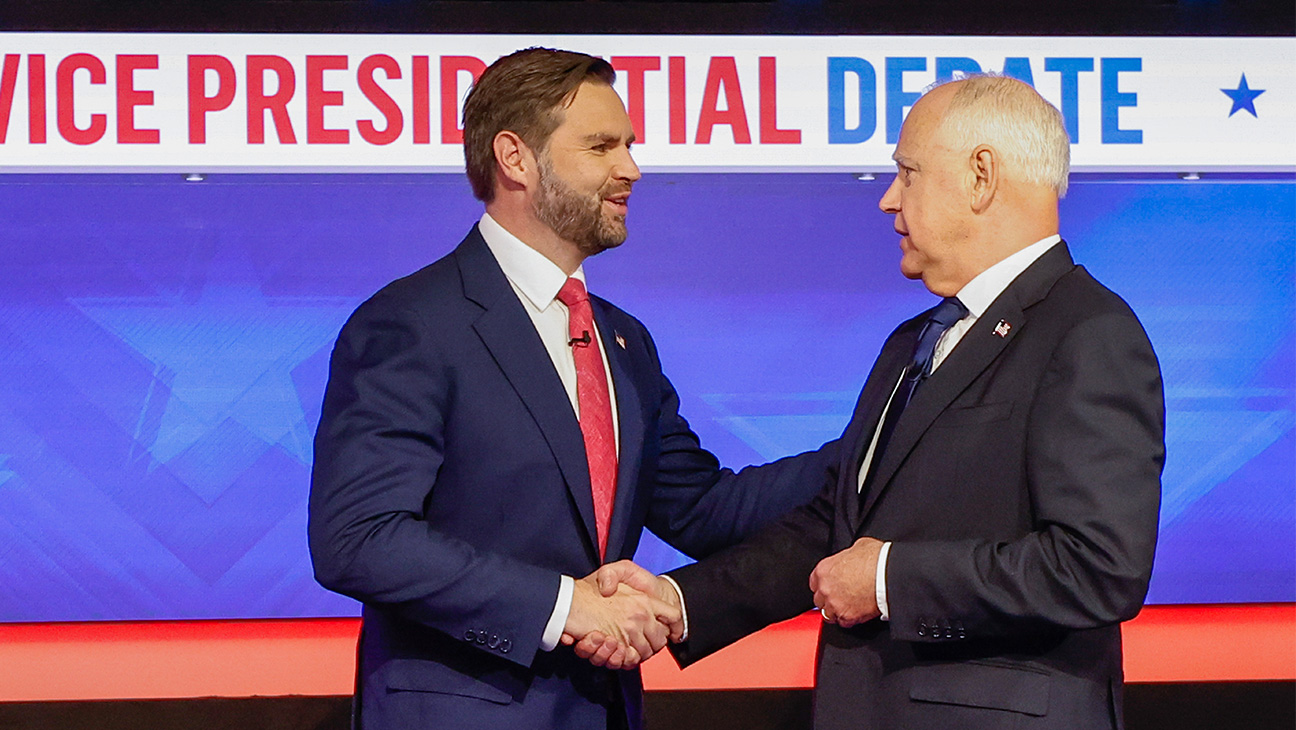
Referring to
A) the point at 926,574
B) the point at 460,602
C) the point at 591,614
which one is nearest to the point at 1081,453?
the point at 926,574

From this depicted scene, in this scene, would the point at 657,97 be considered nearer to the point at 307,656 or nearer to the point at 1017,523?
the point at 307,656

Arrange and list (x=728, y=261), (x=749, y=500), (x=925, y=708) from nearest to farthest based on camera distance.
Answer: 1. (x=925, y=708)
2. (x=749, y=500)
3. (x=728, y=261)

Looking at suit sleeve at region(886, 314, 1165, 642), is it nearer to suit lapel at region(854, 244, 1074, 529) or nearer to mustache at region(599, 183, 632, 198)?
suit lapel at region(854, 244, 1074, 529)

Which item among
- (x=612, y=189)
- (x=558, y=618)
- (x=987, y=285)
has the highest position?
(x=612, y=189)

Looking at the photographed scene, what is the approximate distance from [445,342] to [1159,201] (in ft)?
11.2

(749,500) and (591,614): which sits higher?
(749,500)

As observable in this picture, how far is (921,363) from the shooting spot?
1.99m

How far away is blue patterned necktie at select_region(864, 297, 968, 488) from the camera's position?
1.99 meters

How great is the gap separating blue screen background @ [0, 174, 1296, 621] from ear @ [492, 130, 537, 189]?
2216 mm

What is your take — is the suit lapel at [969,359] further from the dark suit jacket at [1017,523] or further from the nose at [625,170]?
the nose at [625,170]

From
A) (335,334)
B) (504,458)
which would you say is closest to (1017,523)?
(504,458)

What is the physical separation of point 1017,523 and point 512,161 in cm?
108

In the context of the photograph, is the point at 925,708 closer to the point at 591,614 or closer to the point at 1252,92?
the point at 591,614

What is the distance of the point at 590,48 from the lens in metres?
4.34
